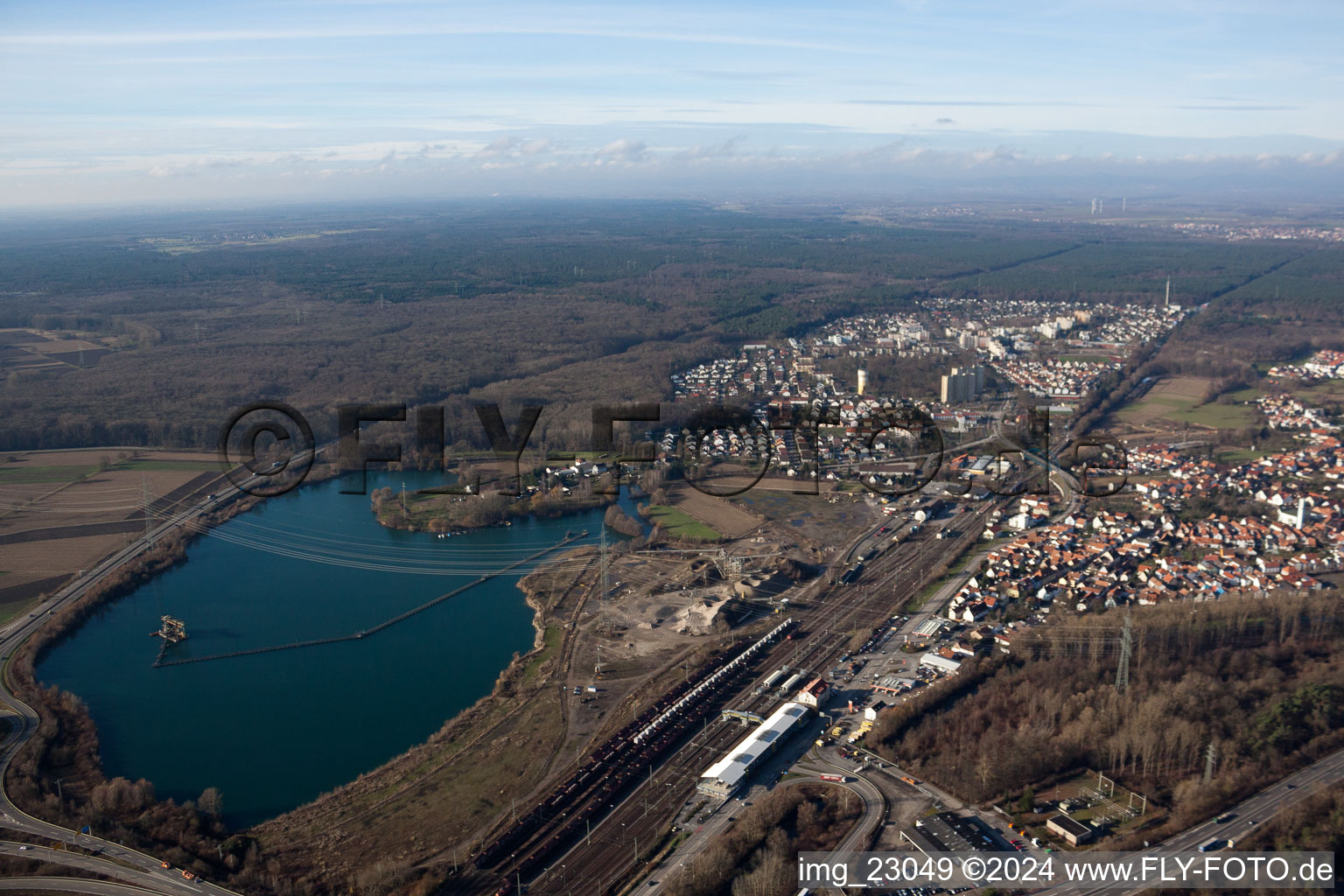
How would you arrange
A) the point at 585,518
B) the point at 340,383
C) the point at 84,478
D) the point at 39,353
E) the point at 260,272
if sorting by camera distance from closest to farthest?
the point at 585,518 → the point at 84,478 → the point at 340,383 → the point at 39,353 → the point at 260,272

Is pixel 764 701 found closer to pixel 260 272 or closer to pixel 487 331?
pixel 487 331

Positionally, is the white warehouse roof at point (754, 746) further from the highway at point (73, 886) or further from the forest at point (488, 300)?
the forest at point (488, 300)

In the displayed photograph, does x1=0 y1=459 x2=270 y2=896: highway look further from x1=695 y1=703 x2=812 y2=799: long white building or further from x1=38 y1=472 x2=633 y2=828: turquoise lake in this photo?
x1=695 y1=703 x2=812 y2=799: long white building

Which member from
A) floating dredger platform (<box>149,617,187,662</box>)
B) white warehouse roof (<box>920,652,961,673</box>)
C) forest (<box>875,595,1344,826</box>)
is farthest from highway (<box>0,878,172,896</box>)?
white warehouse roof (<box>920,652,961,673</box>)

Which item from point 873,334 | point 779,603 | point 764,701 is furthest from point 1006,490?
point 873,334

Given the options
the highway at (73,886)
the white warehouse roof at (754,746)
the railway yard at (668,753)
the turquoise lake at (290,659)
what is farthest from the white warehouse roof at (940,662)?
the highway at (73,886)

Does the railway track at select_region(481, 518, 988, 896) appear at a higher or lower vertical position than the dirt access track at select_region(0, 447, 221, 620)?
lower
